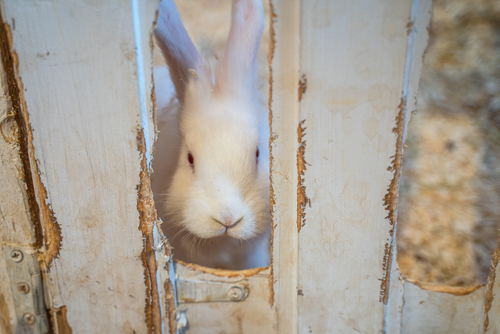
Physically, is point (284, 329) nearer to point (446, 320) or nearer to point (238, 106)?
point (446, 320)

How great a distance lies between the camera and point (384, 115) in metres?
0.68

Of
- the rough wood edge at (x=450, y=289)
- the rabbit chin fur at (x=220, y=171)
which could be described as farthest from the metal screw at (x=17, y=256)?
the rough wood edge at (x=450, y=289)

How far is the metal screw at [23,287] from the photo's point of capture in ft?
2.76

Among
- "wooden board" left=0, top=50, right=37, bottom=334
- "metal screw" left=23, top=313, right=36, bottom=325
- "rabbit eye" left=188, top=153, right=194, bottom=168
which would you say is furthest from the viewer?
"rabbit eye" left=188, top=153, right=194, bottom=168

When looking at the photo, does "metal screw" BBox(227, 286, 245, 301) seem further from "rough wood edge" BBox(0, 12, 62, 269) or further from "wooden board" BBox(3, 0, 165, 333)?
"rough wood edge" BBox(0, 12, 62, 269)

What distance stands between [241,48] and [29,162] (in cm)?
65

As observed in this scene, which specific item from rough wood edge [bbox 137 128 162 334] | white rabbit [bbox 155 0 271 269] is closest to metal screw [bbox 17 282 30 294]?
rough wood edge [bbox 137 128 162 334]

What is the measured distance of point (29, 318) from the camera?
861mm

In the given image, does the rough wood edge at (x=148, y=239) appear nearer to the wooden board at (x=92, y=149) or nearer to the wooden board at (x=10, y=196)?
the wooden board at (x=92, y=149)

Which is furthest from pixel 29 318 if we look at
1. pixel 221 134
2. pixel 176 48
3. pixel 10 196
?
pixel 176 48

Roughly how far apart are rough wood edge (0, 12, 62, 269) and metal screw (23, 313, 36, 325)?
0.51ft

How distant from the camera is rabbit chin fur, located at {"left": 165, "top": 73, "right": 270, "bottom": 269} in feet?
3.22

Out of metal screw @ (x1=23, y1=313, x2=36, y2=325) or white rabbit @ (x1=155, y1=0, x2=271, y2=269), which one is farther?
white rabbit @ (x1=155, y1=0, x2=271, y2=269)

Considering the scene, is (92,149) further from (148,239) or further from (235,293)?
(235,293)
